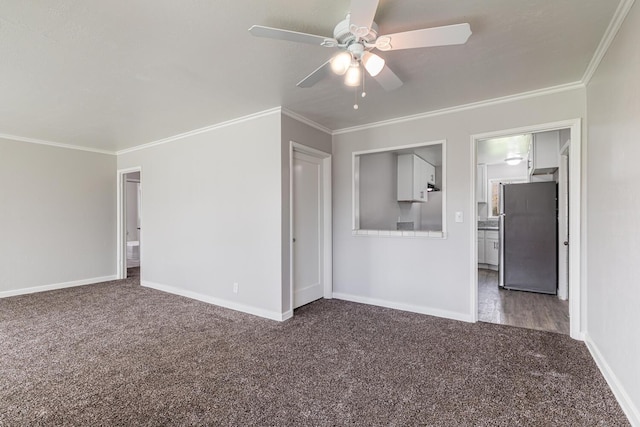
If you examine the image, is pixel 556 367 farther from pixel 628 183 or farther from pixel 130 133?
pixel 130 133

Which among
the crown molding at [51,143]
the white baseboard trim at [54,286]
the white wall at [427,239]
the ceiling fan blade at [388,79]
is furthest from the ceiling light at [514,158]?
the white baseboard trim at [54,286]

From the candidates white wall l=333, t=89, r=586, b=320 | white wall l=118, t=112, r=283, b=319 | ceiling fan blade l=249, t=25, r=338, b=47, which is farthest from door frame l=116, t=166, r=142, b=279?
ceiling fan blade l=249, t=25, r=338, b=47

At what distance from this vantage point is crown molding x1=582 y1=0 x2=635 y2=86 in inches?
68.6

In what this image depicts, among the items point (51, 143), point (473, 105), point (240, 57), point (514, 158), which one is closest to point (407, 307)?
point (473, 105)

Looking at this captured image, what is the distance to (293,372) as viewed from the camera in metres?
2.32

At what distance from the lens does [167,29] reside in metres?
1.93

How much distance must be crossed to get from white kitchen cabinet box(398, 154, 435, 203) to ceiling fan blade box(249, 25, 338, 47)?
3.89 m

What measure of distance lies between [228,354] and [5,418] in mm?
1328

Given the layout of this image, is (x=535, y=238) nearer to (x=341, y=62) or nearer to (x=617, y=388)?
(x=617, y=388)

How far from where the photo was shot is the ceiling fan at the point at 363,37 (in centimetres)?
154

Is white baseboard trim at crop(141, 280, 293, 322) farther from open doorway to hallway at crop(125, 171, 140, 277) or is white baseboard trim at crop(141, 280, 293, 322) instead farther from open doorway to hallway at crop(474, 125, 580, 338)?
open doorway to hallway at crop(125, 171, 140, 277)

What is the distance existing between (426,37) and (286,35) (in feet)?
2.42

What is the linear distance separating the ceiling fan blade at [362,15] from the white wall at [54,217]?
5.39 metres

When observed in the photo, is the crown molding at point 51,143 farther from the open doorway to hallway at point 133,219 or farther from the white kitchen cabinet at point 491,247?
the white kitchen cabinet at point 491,247
